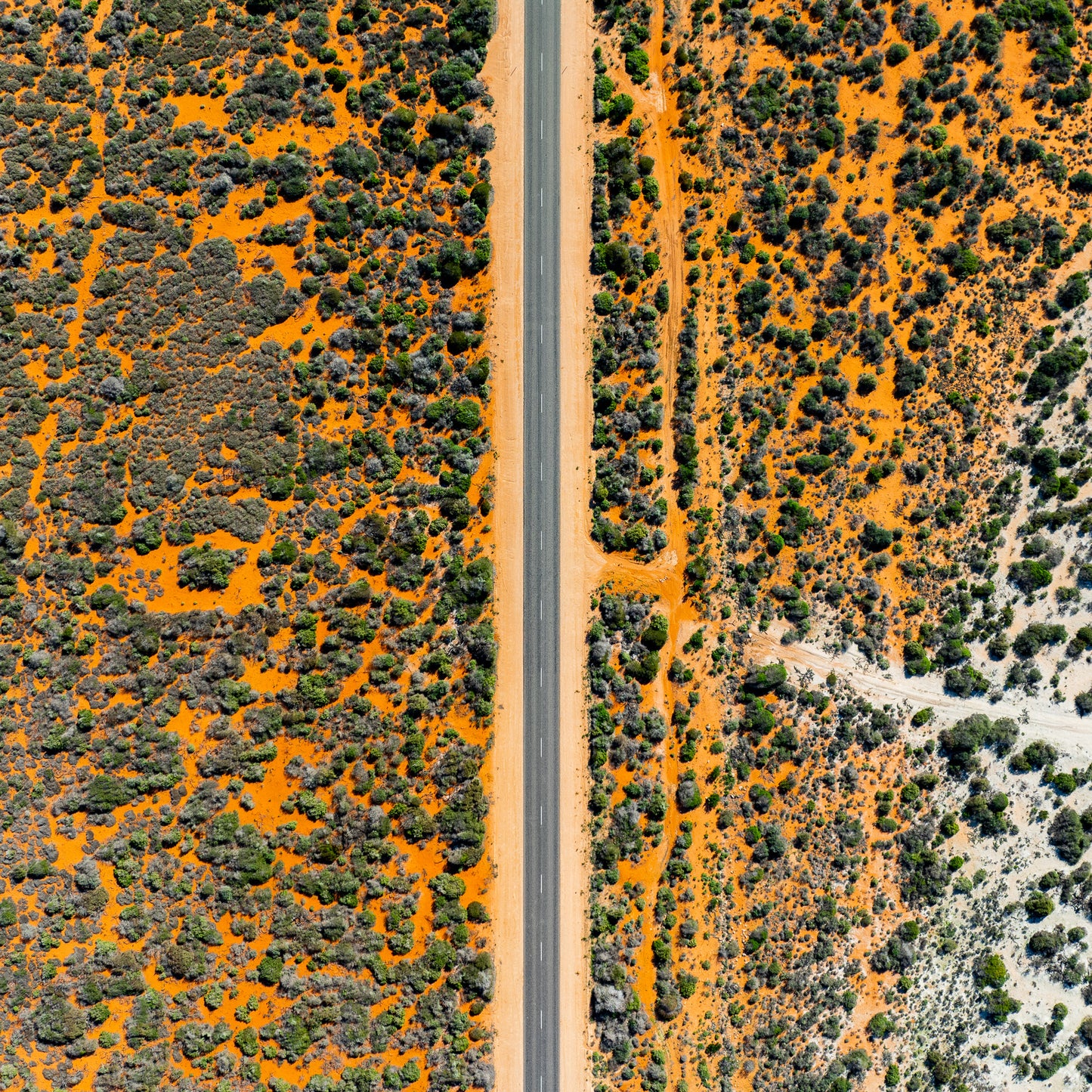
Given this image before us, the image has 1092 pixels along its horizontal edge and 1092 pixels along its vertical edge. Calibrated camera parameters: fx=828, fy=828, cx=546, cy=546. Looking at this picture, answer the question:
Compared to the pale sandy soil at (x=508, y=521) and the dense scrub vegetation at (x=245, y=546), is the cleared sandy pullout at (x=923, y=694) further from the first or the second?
the dense scrub vegetation at (x=245, y=546)

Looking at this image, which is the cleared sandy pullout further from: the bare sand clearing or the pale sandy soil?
the pale sandy soil

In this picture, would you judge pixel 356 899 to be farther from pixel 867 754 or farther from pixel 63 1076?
pixel 867 754

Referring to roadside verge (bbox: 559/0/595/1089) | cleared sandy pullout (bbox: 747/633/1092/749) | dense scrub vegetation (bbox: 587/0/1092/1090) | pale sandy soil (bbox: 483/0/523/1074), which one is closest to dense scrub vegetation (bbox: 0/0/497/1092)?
pale sandy soil (bbox: 483/0/523/1074)

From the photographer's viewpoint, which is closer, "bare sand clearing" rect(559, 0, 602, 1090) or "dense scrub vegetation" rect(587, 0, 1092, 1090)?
"dense scrub vegetation" rect(587, 0, 1092, 1090)

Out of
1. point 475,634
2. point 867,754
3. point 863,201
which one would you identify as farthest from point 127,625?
point 863,201

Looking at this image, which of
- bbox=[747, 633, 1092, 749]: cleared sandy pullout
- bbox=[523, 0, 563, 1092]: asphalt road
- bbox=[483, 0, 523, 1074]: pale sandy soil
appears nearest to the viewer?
bbox=[483, 0, 523, 1074]: pale sandy soil

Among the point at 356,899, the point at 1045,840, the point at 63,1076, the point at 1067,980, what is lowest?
the point at 63,1076
